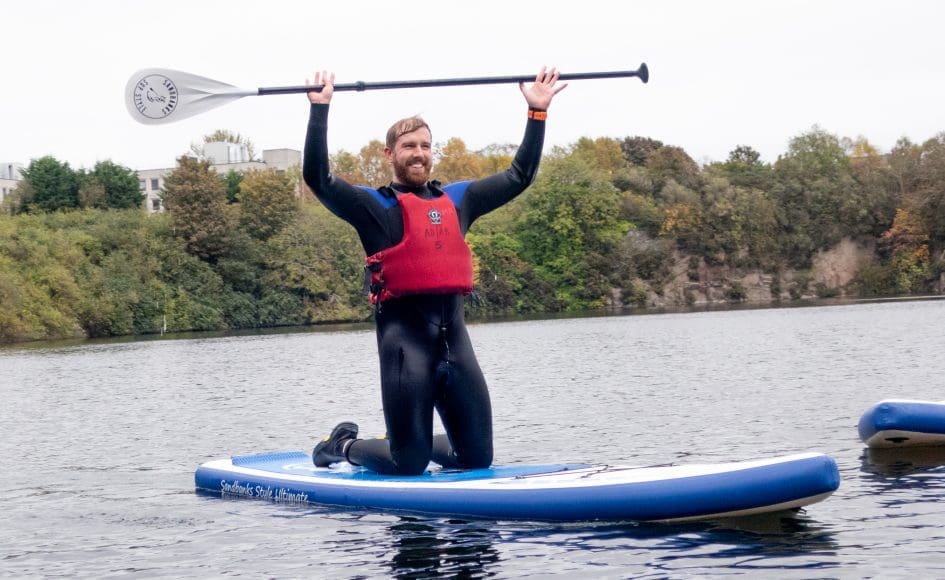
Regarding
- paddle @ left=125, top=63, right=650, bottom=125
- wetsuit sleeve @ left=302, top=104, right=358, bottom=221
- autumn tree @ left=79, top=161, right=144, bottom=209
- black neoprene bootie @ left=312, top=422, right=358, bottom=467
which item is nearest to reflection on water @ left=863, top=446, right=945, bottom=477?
black neoprene bootie @ left=312, top=422, right=358, bottom=467

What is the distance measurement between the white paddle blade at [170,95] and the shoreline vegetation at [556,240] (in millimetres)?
58043

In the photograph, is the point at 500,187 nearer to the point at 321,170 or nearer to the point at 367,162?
the point at 321,170

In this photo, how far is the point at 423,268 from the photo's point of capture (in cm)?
834

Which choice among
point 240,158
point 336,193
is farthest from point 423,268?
point 240,158

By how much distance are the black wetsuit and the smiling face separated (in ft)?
0.43

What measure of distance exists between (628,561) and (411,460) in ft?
7.56

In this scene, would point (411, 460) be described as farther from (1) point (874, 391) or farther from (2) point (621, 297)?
(2) point (621, 297)

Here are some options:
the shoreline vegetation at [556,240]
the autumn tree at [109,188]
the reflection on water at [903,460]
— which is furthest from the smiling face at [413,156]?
the autumn tree at [109,188]

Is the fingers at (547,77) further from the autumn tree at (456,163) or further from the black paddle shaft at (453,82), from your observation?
the autumn tree at (456,163)

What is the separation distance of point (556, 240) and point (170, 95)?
7305cm

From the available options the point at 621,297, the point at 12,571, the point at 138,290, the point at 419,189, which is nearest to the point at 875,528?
the point at 419,189

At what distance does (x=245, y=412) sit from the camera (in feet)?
63.5

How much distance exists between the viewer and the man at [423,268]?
8.34 metres

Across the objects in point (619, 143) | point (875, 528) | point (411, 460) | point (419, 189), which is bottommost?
point (875, 528)
